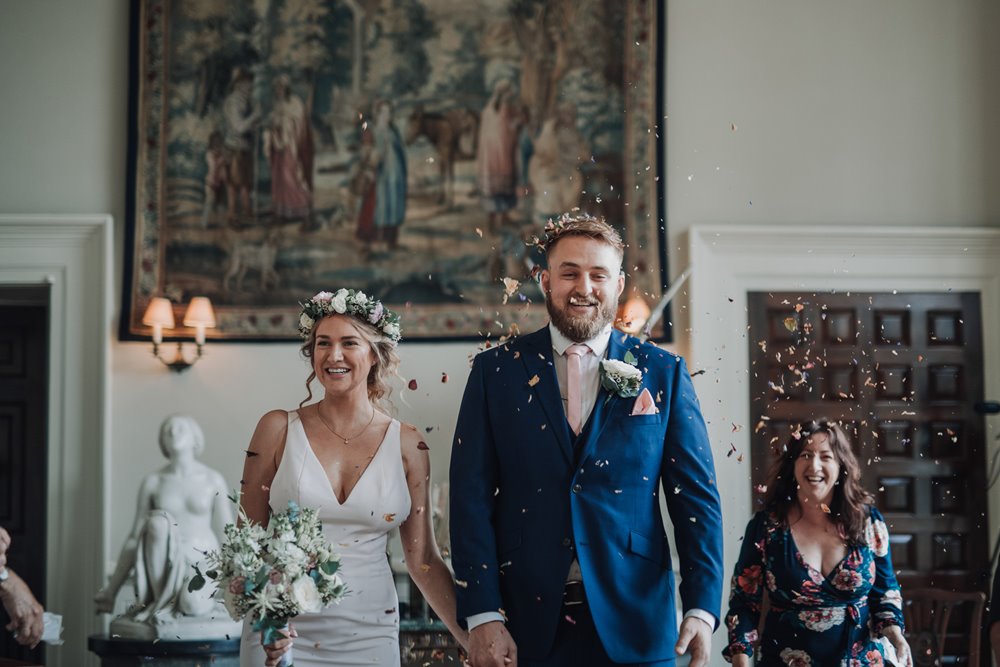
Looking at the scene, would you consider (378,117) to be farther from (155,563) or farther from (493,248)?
(155,563)

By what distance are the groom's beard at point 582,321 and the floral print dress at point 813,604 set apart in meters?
1.57

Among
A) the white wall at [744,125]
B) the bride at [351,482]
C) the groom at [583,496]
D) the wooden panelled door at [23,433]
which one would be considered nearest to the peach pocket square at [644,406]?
the groom at [583,496]

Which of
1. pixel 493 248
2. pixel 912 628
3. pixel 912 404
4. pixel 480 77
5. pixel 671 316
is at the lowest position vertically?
pixel 912 628

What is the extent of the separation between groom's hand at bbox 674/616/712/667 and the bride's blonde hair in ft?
4.47

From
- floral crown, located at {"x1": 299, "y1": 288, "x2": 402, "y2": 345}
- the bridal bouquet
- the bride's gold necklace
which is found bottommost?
the bridal bouquet

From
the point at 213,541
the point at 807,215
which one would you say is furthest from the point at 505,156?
the point at 213,541

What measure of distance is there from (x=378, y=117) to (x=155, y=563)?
125 inches

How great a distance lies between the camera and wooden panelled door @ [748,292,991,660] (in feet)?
23.7

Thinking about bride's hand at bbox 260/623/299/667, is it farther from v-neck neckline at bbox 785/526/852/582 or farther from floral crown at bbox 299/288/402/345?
v-neck neckline at bbox 785/526/852/582

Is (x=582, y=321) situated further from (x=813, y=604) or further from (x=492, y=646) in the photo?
(x=813, y=604)

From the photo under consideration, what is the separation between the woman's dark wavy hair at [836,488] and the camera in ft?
14.1

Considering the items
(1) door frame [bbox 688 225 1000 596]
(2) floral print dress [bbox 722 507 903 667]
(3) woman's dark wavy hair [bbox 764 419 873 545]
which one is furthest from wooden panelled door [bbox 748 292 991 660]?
(2) floral print dress [bbox 722 507 903 667]

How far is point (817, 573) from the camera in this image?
418 centimetres

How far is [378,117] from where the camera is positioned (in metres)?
7.42
